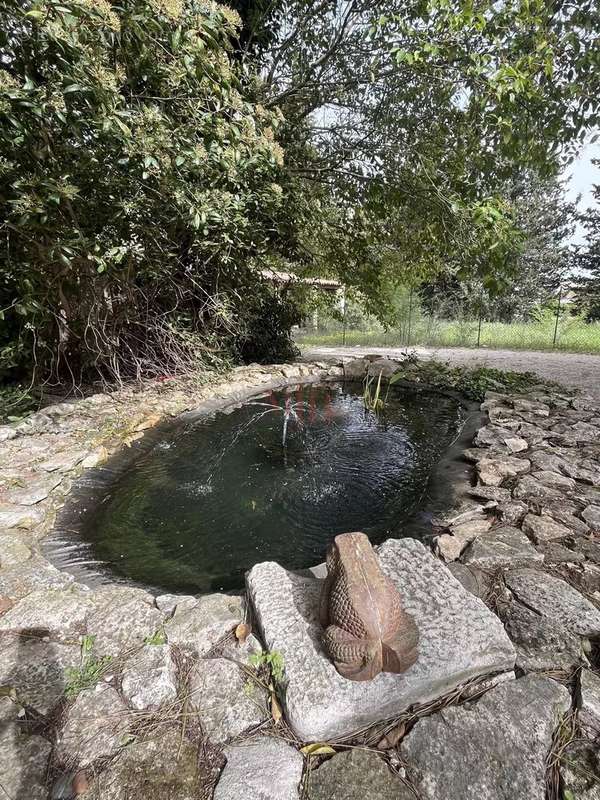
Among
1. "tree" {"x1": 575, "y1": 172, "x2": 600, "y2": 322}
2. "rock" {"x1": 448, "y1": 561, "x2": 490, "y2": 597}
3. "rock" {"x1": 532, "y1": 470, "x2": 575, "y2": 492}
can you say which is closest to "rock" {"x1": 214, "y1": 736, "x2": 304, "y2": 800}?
"rock" {"x1": 448, "y1": 561, "x2": 490, "y2": 597}

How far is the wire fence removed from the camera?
8805 millimetres

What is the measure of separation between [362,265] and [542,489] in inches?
187

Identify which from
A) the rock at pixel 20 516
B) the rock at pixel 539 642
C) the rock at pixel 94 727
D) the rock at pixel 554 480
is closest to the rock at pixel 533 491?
the rock at pixel 554 480

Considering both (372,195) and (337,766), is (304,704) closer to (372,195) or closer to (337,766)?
(337,766)

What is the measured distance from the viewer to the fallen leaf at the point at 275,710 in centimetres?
103

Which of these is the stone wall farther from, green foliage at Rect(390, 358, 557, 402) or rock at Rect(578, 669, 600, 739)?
green foliage at Rect(390, 358, 557, 402)

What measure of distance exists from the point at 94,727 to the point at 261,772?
458mm

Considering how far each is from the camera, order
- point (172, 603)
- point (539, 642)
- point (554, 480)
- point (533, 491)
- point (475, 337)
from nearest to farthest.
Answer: point (539, 642) < point (172, 603) < point (533, 491) < point (554, 480) < point (475, 337)

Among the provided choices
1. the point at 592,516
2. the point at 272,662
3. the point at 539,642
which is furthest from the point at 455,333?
the point at 272,662

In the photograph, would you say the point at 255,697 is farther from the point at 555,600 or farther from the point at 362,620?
the point at 555,600

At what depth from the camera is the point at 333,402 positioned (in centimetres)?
520

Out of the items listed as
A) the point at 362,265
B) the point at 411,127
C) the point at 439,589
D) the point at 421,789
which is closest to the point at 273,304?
the point at 362,265

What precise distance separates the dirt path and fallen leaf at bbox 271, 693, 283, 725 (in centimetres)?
490

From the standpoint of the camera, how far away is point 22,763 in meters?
0.90
